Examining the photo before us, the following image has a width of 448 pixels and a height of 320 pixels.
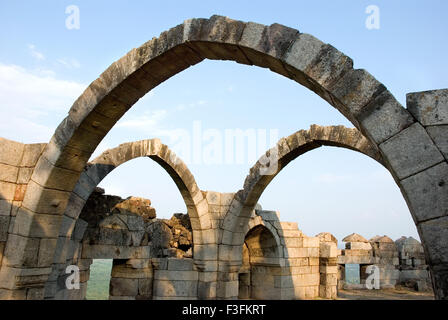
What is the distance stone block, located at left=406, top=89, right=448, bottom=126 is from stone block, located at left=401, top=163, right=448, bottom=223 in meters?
0.34

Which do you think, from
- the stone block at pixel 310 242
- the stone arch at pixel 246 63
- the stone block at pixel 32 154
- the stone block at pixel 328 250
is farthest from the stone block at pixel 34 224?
the stone block at pixel 328 250

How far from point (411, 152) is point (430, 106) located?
1.24ft

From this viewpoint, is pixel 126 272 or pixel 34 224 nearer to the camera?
pixel 34 224

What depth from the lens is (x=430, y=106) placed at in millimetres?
2539

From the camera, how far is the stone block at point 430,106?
2500 mm

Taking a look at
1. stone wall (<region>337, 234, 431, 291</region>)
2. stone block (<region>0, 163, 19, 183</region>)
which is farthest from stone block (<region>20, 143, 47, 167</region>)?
stone wall (<region>337, 234, 431, 291</region>)

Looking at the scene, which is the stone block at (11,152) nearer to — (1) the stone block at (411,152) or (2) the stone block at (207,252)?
(1) the stone block at (411,152)

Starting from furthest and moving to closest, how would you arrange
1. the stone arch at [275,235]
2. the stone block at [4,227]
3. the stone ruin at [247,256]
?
the stone arch at [275,235]
the stone ruin at [247,256]
the stone block at [4,227]

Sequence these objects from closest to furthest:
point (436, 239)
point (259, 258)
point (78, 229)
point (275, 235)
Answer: point (436, 239) → point (78, 229) → point (275, 235) → point (259, 258)

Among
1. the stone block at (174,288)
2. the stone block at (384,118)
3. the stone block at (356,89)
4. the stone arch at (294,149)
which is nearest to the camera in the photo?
the stone block at (384,118)

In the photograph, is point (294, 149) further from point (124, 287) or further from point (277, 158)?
point (124, 287)

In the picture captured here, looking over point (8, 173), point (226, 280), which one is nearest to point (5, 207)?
point (8, 173)

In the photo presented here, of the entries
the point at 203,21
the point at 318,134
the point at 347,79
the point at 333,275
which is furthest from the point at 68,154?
the point at 333,275
